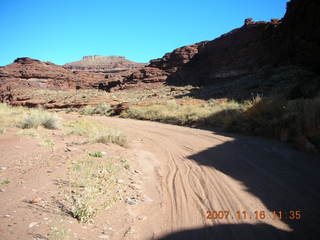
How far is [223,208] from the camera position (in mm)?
3010

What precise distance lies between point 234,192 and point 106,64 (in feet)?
469

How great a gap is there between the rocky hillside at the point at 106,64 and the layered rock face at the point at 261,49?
7563 centimetres

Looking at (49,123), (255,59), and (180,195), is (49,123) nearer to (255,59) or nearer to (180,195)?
(180,195)

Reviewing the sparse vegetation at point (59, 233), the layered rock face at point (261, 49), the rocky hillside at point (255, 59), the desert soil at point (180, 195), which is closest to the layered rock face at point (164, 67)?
the rocky hillside at point (255, 59)

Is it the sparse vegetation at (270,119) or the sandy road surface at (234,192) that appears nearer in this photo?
the sandy road surface at (234,192)

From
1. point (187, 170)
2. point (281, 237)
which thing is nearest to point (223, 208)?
point (281, 237)

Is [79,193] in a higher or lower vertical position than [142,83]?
lower

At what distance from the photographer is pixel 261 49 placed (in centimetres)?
3738

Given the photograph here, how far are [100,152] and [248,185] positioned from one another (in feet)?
10.5

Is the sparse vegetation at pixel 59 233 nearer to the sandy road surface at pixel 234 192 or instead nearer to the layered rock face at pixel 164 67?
the sandy road surface at pixel 234 192

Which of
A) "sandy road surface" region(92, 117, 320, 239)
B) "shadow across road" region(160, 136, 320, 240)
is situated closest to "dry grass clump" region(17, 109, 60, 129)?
"sandy road surface" region(92, 117, 320, 239)

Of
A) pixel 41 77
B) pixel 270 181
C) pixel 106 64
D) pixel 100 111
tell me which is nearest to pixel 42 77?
pixel 41 77

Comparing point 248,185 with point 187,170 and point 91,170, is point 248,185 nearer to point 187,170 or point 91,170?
point 187,170

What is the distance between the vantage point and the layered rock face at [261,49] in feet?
60.1
